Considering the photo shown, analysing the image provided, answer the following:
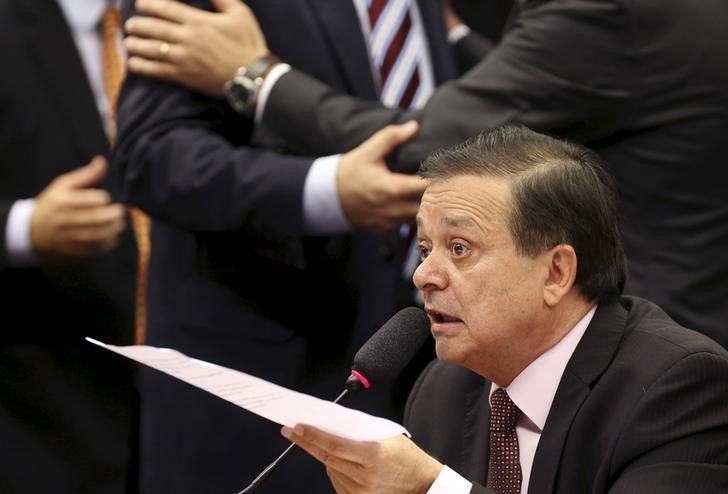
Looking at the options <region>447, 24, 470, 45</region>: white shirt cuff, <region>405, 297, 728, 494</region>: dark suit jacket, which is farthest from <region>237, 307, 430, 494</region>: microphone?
<region>447, 24, 470, 45</region>: white shirt cuff

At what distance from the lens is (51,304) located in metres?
3.37

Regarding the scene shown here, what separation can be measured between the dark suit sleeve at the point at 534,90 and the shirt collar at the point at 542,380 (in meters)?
0.76

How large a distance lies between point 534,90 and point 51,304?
50.3 inches

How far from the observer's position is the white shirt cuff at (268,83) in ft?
10.4

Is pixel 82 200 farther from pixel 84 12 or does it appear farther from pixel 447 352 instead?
pixel 447 352

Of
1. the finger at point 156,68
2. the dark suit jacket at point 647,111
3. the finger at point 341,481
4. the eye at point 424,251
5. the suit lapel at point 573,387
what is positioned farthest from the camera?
the finger at point 156,68

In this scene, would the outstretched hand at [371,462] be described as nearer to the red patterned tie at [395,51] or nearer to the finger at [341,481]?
the finger at [341,481]

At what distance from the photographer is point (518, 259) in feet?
7.41

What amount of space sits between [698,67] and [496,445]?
1.03 meters

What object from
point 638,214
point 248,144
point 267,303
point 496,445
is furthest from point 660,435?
point 248,144

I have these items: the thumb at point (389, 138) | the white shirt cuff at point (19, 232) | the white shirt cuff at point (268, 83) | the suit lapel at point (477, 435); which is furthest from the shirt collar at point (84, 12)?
the suit lapel at point (477, 435)

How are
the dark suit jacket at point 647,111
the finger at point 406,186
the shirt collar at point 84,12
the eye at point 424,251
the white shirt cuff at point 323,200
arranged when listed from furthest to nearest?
the shirt collar at point 84,12
the white shirt cuff at point 323,200
the finger at point 406,186
the dark suit jacket at point 647,111
the eye at point 424,251

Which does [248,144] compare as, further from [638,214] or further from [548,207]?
[548,207]

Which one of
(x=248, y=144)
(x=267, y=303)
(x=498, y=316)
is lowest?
(x=267, y=303)
